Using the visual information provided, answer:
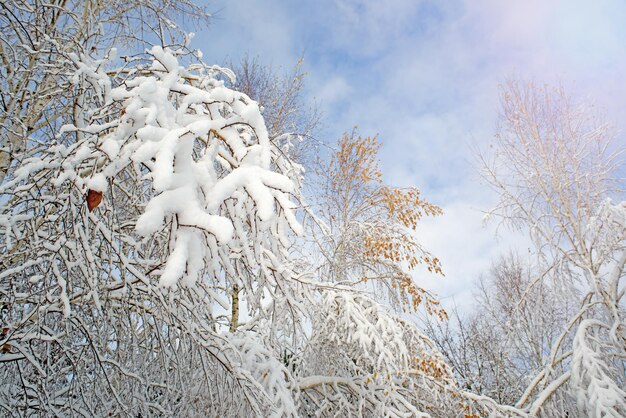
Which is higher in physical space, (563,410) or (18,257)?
(563,410)

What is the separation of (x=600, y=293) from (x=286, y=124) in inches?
232

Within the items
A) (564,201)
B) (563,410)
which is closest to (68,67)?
(563,410)

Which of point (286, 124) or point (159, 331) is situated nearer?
point (159, 331)

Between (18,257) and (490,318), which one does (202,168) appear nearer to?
(18,257)

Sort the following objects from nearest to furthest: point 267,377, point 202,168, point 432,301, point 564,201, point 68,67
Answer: point 202,168
point 68,67
point 267,377
point 432,301
point 564,201

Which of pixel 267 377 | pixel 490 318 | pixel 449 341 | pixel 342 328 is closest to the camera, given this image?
pixel 267 377

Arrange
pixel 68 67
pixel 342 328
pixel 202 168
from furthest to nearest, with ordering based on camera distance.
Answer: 1. pixel 342 328
2. pixel 68 67
3. pixel 202 168

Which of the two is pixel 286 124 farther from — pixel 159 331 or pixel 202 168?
pixel 202 168

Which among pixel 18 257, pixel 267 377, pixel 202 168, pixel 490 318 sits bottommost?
pixel 267 377

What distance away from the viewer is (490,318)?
14.7 metres

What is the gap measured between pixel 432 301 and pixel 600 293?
2.52m

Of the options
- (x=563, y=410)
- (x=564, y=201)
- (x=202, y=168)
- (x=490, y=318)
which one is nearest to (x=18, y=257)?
(x=202, y=168)

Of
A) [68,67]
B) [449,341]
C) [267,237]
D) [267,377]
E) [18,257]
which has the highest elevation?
[449,341]

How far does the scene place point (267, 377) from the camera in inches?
136
